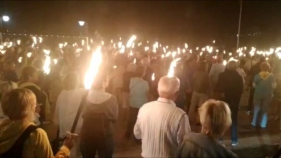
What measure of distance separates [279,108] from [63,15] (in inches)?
1790

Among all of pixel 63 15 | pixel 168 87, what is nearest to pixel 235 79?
pixel 168 87

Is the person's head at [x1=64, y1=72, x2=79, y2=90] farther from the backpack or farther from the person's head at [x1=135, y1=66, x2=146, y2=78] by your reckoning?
the person's head at [x1=135, y1=66, x2=146, y2=78]

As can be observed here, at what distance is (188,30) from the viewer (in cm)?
4825

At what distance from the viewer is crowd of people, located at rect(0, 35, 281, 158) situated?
3.48 metres

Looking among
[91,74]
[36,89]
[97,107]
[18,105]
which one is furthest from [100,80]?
[18,105]

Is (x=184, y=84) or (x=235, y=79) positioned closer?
(x=235, y=79)

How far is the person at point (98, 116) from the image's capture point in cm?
595

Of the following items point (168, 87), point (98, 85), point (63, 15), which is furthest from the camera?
point (63, 15)

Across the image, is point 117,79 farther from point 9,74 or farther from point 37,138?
point 37,138

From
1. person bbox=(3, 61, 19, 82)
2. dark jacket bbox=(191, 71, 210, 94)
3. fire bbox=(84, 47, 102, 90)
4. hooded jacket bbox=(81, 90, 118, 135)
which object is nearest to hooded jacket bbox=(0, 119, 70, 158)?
fire bbox=(84, 47, 102, 90)

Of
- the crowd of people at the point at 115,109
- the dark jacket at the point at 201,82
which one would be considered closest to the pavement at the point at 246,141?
the crowd of people at the point at 115,109

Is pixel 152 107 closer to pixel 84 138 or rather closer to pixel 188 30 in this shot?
pixel 84 138

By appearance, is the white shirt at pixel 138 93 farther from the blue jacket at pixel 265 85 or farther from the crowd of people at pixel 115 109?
the blue jacket at pixel 265 85

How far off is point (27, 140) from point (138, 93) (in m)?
6.17
